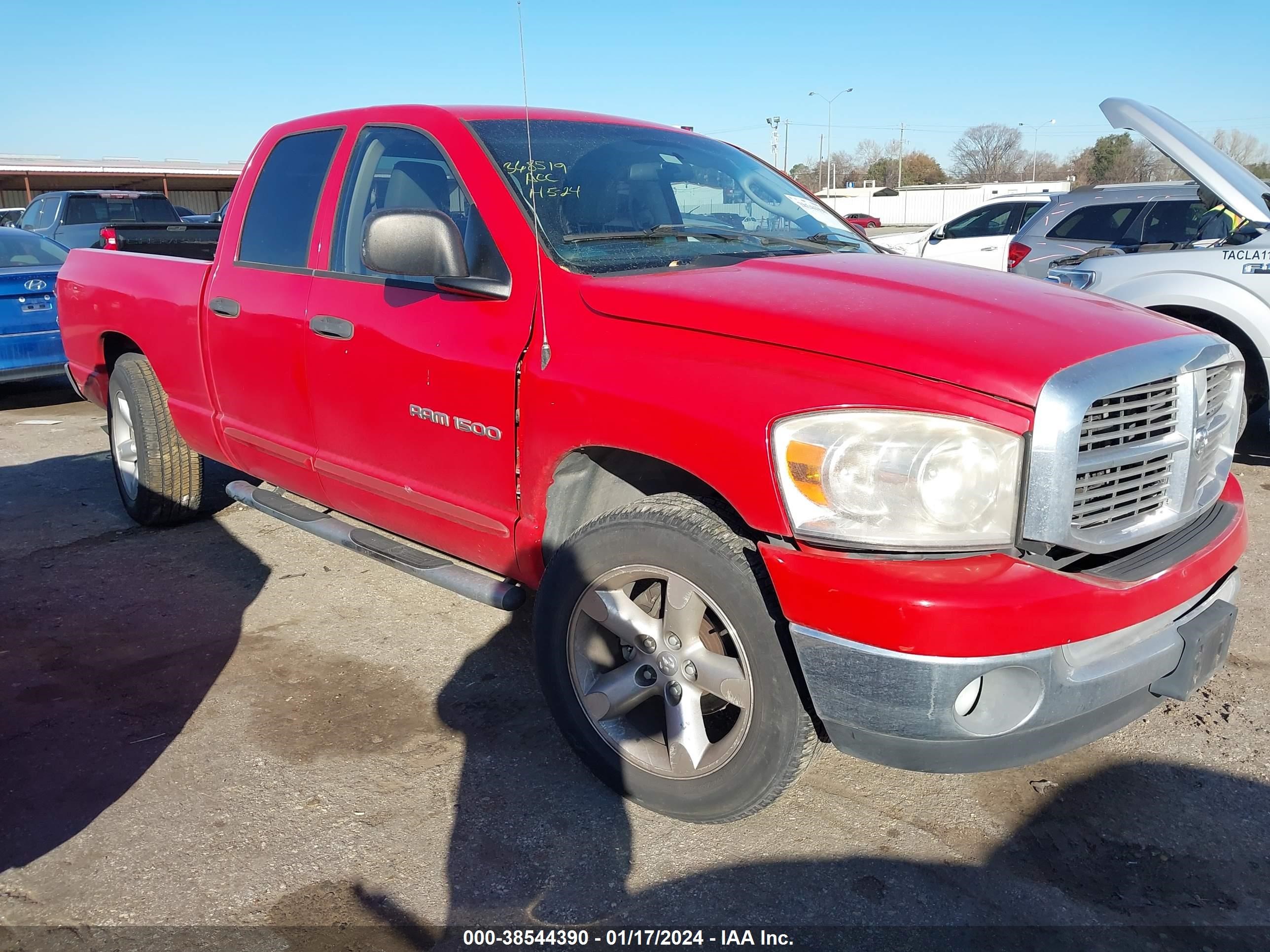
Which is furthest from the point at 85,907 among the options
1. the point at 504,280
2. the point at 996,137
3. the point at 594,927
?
the point at 996,137

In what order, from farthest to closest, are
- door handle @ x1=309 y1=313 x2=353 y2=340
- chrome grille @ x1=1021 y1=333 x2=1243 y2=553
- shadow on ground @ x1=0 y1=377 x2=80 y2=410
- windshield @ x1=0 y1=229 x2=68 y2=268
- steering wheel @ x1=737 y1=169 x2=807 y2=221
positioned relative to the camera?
1. shadow on ground @ x1=0 y1=377 x2=80 y2=410
2. windshield @ x1=0 y1=229 x2=68 y2=268
3. steering wheel @ x1=737 y1=169 x2=807 y2=221
4. door handle @ x1=309 y1=313 x2=353 y2=340
5. chrome grille @ x1=1021 y1=333 x2=1243 y2=553

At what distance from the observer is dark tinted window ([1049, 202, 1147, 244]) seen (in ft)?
26.3

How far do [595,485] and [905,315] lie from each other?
1.03 meters

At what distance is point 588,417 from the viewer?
2.65 meters

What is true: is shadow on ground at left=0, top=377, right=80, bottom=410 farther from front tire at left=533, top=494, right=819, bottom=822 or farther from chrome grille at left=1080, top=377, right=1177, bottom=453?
chrome grille at left=1080, top=377, right=1177, bottom=453

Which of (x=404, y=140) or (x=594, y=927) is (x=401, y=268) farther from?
(x=594, y=927)

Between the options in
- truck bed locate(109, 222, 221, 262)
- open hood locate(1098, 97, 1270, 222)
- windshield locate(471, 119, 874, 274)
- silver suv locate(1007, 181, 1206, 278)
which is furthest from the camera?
silver suv locate(1007, 181, 1206, 278)

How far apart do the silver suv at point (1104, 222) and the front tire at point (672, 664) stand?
232 inches

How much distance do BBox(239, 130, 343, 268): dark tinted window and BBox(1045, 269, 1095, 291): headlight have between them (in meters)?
4.58

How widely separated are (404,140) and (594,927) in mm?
2669

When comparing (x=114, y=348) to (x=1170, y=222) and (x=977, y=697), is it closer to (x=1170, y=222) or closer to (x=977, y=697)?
(x=977, y=697)

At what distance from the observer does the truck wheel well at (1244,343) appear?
19.2ft

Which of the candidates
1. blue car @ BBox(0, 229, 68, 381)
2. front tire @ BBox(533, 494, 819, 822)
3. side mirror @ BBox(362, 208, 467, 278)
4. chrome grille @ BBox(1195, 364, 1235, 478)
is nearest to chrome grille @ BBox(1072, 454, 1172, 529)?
chrome grille @ BBox(1195, 364, 1235, 478)

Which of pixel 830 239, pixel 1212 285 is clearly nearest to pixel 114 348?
pixel 830 239
